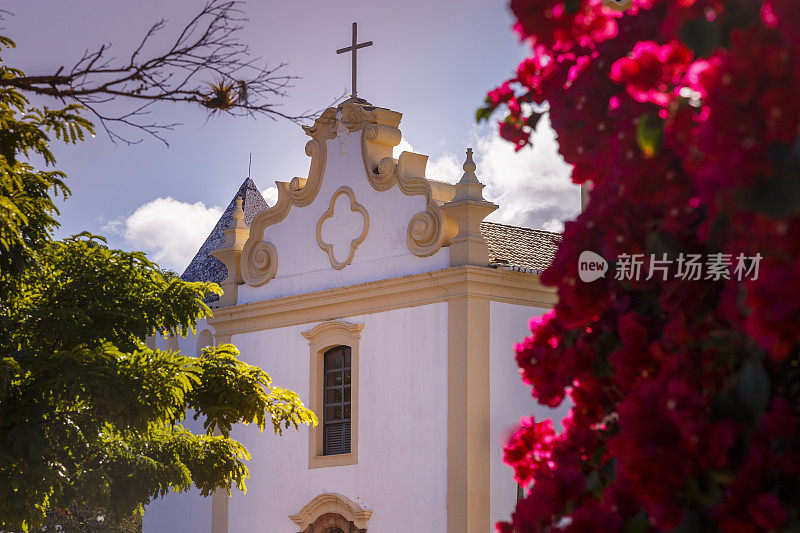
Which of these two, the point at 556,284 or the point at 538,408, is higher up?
the point at 538,408

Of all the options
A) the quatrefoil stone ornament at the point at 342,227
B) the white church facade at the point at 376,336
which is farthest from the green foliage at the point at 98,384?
the quatrefoil stone ornament at the point at 342,227

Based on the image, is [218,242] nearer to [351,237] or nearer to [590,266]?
[351,237]

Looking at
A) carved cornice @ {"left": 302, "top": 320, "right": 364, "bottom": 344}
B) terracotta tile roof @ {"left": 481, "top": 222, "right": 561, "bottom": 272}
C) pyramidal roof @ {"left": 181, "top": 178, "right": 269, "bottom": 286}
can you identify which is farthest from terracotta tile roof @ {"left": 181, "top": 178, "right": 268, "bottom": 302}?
terracotta tile roof @ {"left": 481, "top": 222, "right": 561, "bottom": 272}

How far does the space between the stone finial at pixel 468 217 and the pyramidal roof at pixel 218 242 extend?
7206mm

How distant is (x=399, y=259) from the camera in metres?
17.7

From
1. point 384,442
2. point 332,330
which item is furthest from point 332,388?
point 384,442

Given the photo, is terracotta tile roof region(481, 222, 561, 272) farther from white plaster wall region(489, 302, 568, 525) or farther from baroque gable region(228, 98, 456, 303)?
baroque gable region(228, 98, 456, 303)

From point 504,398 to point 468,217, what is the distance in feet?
9.25

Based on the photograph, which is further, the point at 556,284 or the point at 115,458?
the point at 115,458

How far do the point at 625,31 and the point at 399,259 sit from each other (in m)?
14.7

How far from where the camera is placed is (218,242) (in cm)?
2730

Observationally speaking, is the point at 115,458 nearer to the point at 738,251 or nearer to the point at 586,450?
the point at 586,450

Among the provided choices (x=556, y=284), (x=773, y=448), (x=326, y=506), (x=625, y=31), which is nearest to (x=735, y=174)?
(x=773, y=448)

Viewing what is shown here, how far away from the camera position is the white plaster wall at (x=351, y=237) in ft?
58.3
